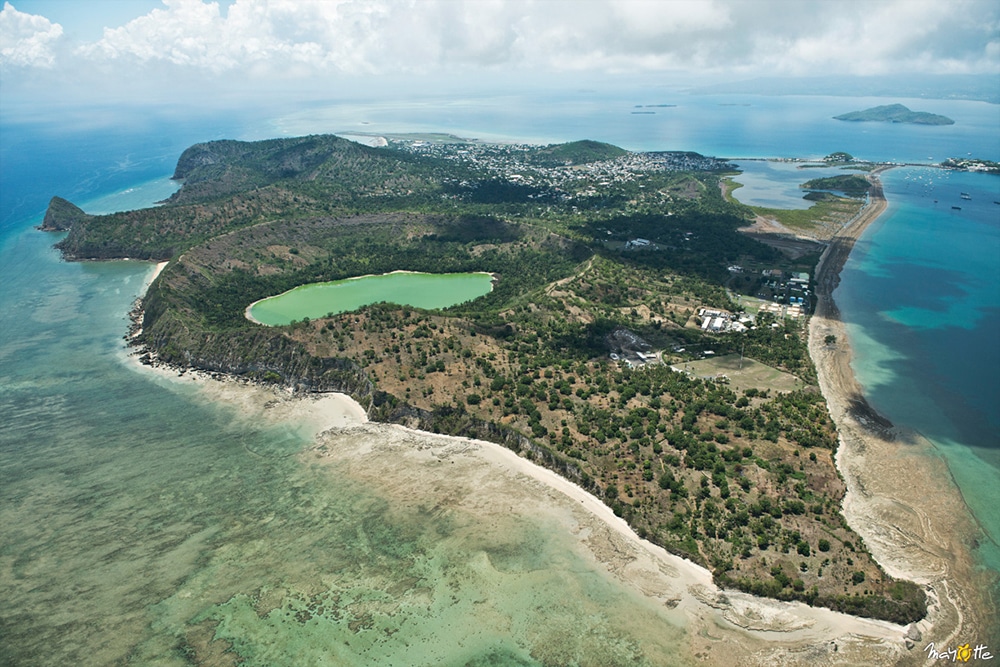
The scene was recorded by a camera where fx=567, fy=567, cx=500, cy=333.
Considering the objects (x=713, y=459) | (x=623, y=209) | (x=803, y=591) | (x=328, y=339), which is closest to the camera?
(x=803, y=591)

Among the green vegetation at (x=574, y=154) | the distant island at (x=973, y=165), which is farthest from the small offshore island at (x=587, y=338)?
the distant island at (x=973, y=165)

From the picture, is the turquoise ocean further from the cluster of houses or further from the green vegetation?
the green vegetation

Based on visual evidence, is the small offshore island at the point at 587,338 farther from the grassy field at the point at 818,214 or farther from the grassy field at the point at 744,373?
the grassy field at the point at 818,214

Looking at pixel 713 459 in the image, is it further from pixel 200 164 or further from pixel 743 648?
pixel 200 164

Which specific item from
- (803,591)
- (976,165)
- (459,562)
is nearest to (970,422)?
(803,591)

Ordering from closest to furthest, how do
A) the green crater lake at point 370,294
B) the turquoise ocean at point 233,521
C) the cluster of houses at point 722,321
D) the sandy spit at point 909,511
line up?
the turquoise ocean at point 233,521 → the sandy spit at point 909,511 → the cluster of houses at point 722,321 → the green crater lake at point 370,294

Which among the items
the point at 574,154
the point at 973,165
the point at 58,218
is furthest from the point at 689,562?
the point at 973,165

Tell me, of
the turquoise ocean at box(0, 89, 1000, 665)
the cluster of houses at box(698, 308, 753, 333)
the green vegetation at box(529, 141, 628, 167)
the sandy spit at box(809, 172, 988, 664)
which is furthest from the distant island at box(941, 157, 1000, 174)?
the sandy spit at box(809, 172, 988, 664)
